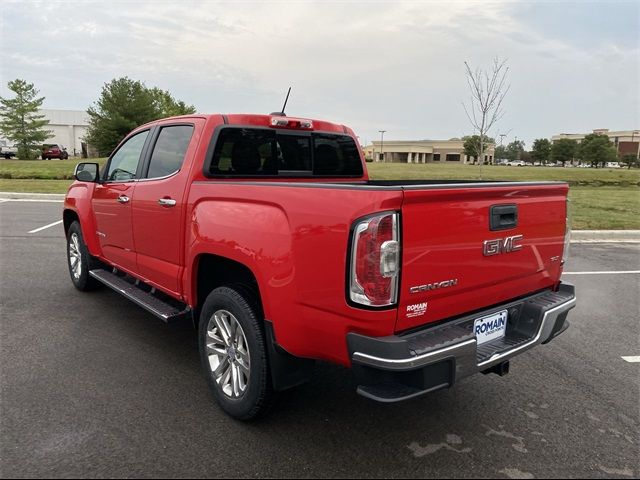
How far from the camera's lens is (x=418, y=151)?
11331cm

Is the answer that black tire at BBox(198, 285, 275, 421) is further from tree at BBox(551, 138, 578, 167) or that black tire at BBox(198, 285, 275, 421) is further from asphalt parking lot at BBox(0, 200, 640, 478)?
tree at BBox(551, 138, 578, 167)

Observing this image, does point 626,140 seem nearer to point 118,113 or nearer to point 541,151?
point 541,151

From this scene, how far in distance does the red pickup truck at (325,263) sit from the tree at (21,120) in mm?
52246

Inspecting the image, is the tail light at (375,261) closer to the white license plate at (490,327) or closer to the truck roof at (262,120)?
the white license plate at (490,327)

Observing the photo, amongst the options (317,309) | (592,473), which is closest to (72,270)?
(317,309)

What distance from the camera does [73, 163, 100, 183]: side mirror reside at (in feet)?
16.5

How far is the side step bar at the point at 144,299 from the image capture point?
369 cm

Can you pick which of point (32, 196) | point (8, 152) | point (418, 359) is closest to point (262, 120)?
point (418, 359)

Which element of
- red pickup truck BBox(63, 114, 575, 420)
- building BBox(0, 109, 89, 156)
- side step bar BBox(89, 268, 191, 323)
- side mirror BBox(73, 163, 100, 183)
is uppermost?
building BBox(0, 109, 89, 156)

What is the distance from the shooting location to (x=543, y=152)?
114 meters

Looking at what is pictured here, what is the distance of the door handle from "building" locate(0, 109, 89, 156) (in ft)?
282

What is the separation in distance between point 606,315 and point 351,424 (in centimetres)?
381

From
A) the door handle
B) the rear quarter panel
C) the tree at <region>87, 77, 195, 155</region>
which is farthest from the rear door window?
the tree at <region>87, 77, 195, 155</region>

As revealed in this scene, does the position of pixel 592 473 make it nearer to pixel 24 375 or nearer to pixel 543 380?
pixel 543 380
